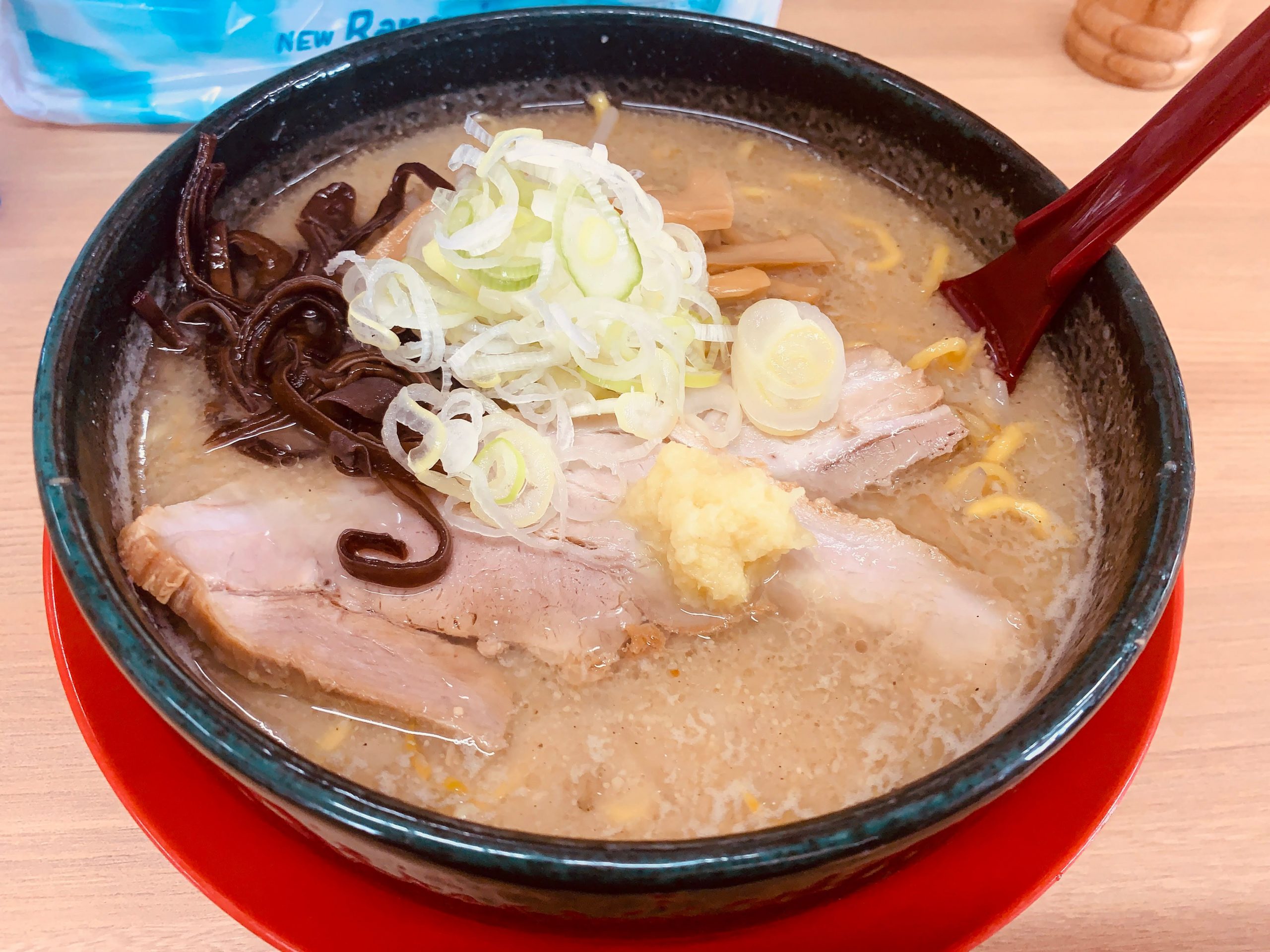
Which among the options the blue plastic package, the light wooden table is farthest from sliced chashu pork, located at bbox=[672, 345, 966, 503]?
the blue plastic package

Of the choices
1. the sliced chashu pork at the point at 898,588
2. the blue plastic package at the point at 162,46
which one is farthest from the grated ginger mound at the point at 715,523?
the blue plastic package at the point at 162,46

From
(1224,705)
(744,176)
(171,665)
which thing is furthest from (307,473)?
(1224,705)

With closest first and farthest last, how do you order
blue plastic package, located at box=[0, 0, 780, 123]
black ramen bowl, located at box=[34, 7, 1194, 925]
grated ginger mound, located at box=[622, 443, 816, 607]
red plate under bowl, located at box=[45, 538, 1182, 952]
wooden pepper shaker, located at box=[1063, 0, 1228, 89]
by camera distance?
black ramen bowl, located at box=[34, 7, 1194, 925] < red plate under bowl, located at box=[45, 538, 1182, 952] < grated ginger mound, located at box=[622, 443, 816, 607] < blue plastic package, located at box=[0, 0, 780, 123] < wooden pepper shaker, located at box=[1063, 0, 1228, 89]

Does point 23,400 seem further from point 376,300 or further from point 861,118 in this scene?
point 861,118

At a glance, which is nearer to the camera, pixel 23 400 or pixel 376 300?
pixel 376 300

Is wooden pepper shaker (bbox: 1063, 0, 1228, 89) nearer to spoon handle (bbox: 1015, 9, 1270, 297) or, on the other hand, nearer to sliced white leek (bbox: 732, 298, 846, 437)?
spoon handle (bbox: 1015, 9, 1270, 297)
